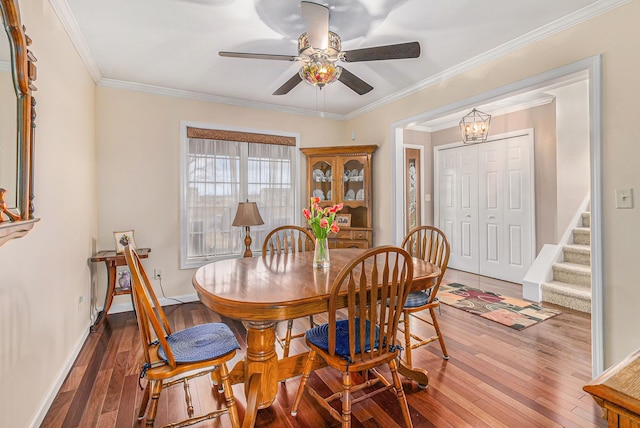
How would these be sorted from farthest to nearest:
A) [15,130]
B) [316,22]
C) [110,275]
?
[110,275] → [316,22] → [15,130]

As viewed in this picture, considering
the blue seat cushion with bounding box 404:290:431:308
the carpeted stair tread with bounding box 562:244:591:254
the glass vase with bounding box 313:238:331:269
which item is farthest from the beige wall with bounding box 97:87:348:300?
the carpeted stair tread with bounding box 562:244:591:254

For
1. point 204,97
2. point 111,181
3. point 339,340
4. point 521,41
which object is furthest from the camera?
point 204,97

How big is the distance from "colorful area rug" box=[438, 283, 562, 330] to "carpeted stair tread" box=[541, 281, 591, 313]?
227 millimetres

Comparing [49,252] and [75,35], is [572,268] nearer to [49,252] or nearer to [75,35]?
[49,252]

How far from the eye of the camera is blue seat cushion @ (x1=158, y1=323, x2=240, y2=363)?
1.53 m

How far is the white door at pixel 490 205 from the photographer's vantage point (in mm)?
4480

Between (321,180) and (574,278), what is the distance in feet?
10.8

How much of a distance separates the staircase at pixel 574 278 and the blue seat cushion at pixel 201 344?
12.2 ft

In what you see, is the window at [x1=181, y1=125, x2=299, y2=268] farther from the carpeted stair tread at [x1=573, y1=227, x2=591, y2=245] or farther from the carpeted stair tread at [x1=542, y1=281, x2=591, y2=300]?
the carpeted stair tread at [x1=573, y1=227, x2=591, y2=245]

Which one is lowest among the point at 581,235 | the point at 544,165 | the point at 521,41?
the point at 581,235

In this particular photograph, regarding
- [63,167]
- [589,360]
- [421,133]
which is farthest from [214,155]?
[589,360]

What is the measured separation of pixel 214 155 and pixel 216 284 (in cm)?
261

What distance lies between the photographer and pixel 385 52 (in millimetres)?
2031

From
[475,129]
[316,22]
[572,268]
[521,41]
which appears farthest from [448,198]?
[316,22]
